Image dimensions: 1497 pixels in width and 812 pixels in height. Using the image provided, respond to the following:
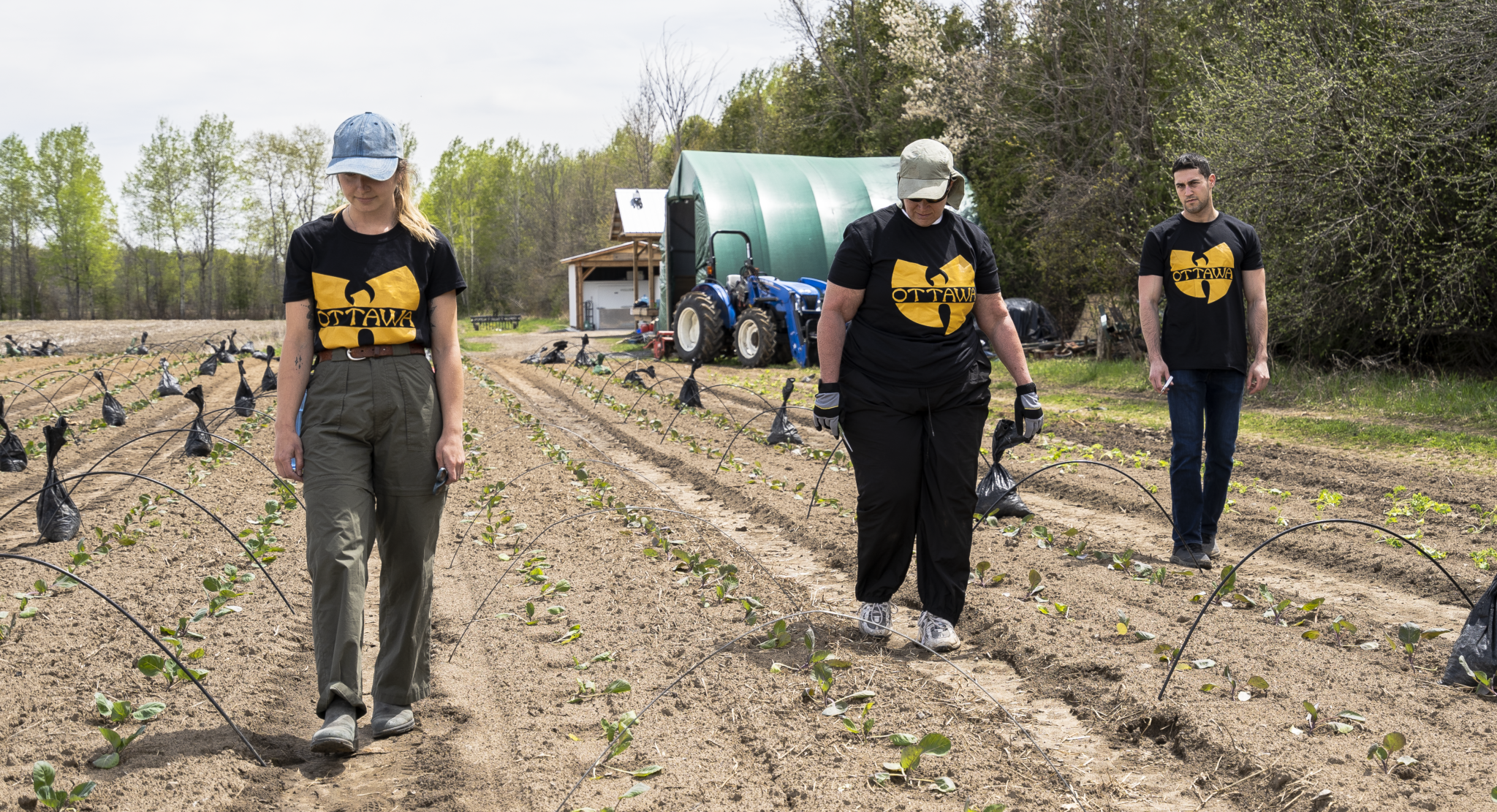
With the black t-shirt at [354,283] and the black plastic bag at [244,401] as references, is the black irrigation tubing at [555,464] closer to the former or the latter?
the black t-shirt at [354,283]

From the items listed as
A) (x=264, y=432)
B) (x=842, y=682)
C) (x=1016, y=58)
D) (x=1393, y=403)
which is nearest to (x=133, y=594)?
(x=842, y=682)

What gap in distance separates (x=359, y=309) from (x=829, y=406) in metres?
1.55

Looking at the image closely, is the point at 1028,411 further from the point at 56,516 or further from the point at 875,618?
the point at 56,516

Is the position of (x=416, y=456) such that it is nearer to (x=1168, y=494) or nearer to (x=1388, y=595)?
(x=1388, y=595)

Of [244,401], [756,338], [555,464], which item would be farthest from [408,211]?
[756,338]

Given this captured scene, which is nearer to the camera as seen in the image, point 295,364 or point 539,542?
point 295,364

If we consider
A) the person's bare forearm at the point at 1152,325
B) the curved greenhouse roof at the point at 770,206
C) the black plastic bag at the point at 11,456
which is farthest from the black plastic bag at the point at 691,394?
the curved greenhouse roof at the point at 770,206

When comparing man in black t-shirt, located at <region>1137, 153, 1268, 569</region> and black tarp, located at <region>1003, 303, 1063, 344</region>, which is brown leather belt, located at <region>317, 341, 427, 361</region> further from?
black tarp, located at <region>1003, 303, 1063, 344</region>

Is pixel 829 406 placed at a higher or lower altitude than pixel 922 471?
higher

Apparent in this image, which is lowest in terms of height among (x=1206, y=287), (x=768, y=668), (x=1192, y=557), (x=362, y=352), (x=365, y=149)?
(x=768, y=668)

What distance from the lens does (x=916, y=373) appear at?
3529 millimetres

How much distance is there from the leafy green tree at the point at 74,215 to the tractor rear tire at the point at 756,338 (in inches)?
1708

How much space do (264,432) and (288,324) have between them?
7.90 m

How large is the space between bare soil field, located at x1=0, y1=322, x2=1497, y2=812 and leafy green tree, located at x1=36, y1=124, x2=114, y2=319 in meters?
48.1
